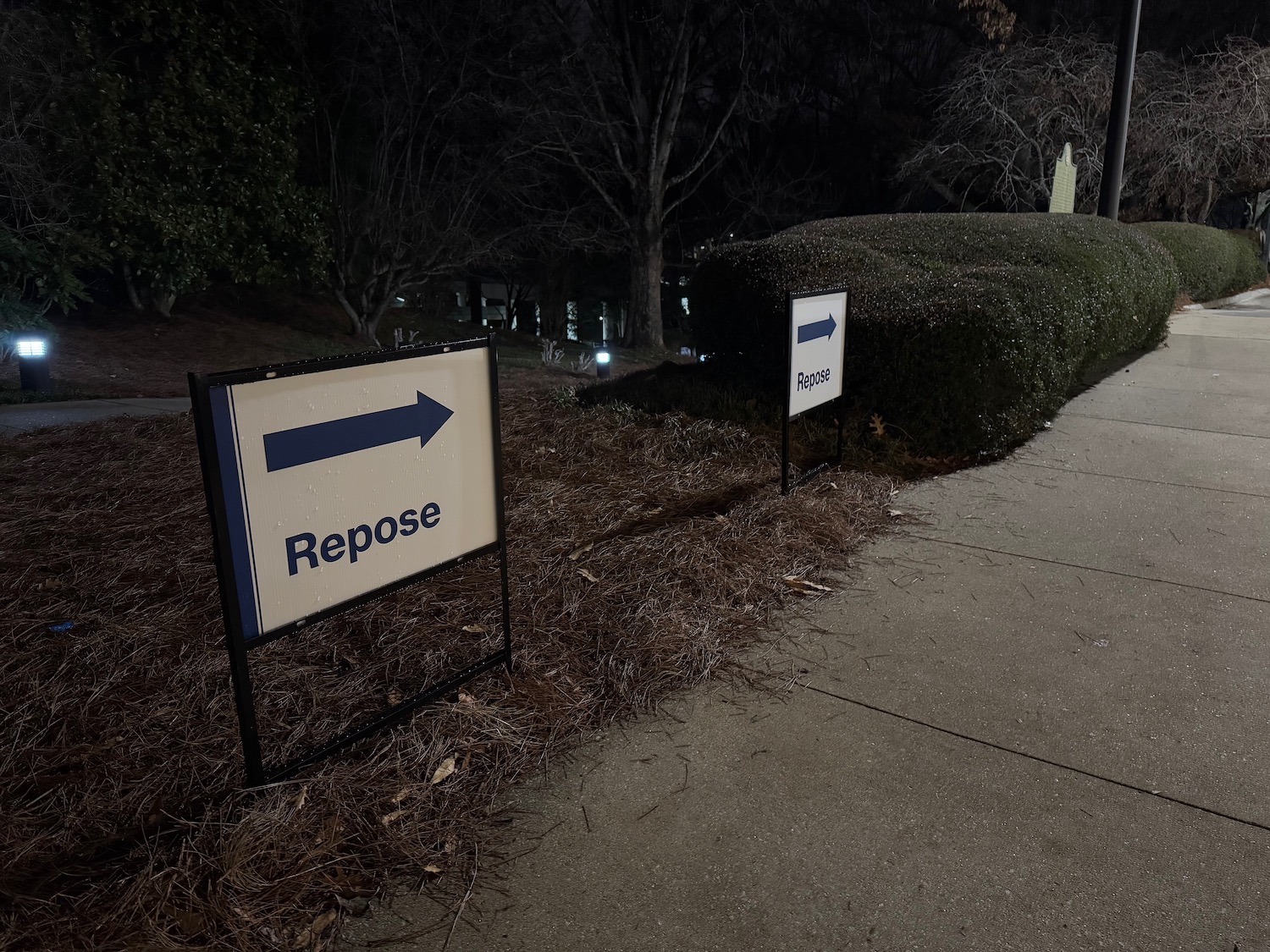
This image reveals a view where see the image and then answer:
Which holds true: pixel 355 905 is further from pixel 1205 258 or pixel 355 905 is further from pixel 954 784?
pixel 1205 258

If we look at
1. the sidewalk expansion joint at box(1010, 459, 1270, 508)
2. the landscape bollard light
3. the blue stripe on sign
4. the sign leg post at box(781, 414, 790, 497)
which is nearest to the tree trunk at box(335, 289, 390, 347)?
the landscape bollard light

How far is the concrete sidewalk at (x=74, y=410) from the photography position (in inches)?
307

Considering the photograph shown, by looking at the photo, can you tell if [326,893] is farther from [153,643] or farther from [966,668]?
[966,668]

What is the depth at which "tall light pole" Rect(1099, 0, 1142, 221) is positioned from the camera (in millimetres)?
13211

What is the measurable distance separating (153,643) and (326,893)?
1.68 meters

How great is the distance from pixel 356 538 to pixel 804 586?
2.25 meters

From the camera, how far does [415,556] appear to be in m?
3.01

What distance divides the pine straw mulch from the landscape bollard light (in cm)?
485

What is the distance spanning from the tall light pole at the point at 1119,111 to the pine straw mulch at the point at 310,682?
34.6 feet

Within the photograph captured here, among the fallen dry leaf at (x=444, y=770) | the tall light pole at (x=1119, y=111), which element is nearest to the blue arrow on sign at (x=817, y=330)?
the fallen dry leaf at (x=444, y=770)

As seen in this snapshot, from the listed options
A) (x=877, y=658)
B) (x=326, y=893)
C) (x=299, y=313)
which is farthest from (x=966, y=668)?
(x=299, y=313)

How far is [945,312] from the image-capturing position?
6.29m

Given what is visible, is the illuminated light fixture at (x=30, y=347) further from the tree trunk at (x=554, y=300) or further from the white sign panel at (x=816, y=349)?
the tree trunk at (x=554, y=300)

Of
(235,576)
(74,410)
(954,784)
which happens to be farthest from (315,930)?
(74,410)
